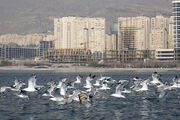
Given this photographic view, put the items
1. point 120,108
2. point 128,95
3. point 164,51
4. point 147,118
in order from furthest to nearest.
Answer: point 164,51 → point 128,95 → point 120,108 → point 147,118

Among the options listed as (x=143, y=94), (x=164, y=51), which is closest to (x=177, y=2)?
(x=164, y=51)

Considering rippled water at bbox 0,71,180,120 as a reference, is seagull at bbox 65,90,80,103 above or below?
above

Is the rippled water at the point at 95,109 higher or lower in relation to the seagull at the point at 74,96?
lower

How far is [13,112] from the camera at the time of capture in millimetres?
31844

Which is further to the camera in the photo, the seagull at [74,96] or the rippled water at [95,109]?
the seagull at [74,96]

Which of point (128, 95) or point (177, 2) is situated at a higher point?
point (177, 2)

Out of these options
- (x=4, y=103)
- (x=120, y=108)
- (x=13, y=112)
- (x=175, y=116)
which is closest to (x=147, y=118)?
(x=175, y=116)

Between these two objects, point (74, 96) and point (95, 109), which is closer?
point (95, 109)

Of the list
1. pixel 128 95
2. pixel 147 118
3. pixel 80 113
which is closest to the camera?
pixel 147 118

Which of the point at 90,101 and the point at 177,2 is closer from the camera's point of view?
the point at 90,101

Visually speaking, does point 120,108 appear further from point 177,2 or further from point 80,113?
point 177,2

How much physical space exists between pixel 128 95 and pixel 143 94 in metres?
2.26

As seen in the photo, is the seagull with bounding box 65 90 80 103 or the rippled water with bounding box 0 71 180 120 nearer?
the rippled water with bounding box 0 71 180 120

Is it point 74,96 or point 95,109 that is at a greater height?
point 74,96
